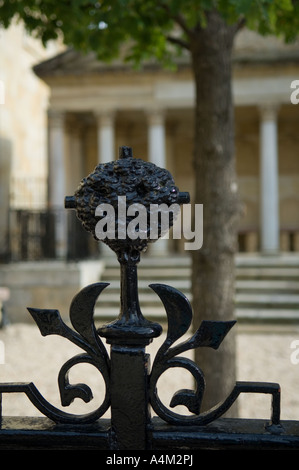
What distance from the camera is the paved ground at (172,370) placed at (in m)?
4.88

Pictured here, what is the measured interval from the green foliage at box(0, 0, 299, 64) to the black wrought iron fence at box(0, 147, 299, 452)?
2.08 meters

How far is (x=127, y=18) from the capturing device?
3914 millimetres

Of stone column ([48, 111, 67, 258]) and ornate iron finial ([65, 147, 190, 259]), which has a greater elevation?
stone column ([48, 111, 67, 258])

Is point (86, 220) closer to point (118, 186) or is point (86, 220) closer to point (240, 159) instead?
point (118, 186)

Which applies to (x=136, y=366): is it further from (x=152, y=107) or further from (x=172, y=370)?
(x=152, y=107)

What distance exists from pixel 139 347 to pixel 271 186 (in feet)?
A: 38.7

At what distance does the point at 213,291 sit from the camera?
3652mm

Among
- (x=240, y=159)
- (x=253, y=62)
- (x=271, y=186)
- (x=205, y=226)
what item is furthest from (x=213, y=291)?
(x=240, y=159)

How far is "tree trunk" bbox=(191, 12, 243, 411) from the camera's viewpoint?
3647 mm

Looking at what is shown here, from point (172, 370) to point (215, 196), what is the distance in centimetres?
315

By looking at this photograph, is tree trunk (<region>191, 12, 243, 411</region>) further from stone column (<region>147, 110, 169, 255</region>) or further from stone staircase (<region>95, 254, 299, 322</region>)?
stone column (<region>147, 110, 169, 255</region>)
